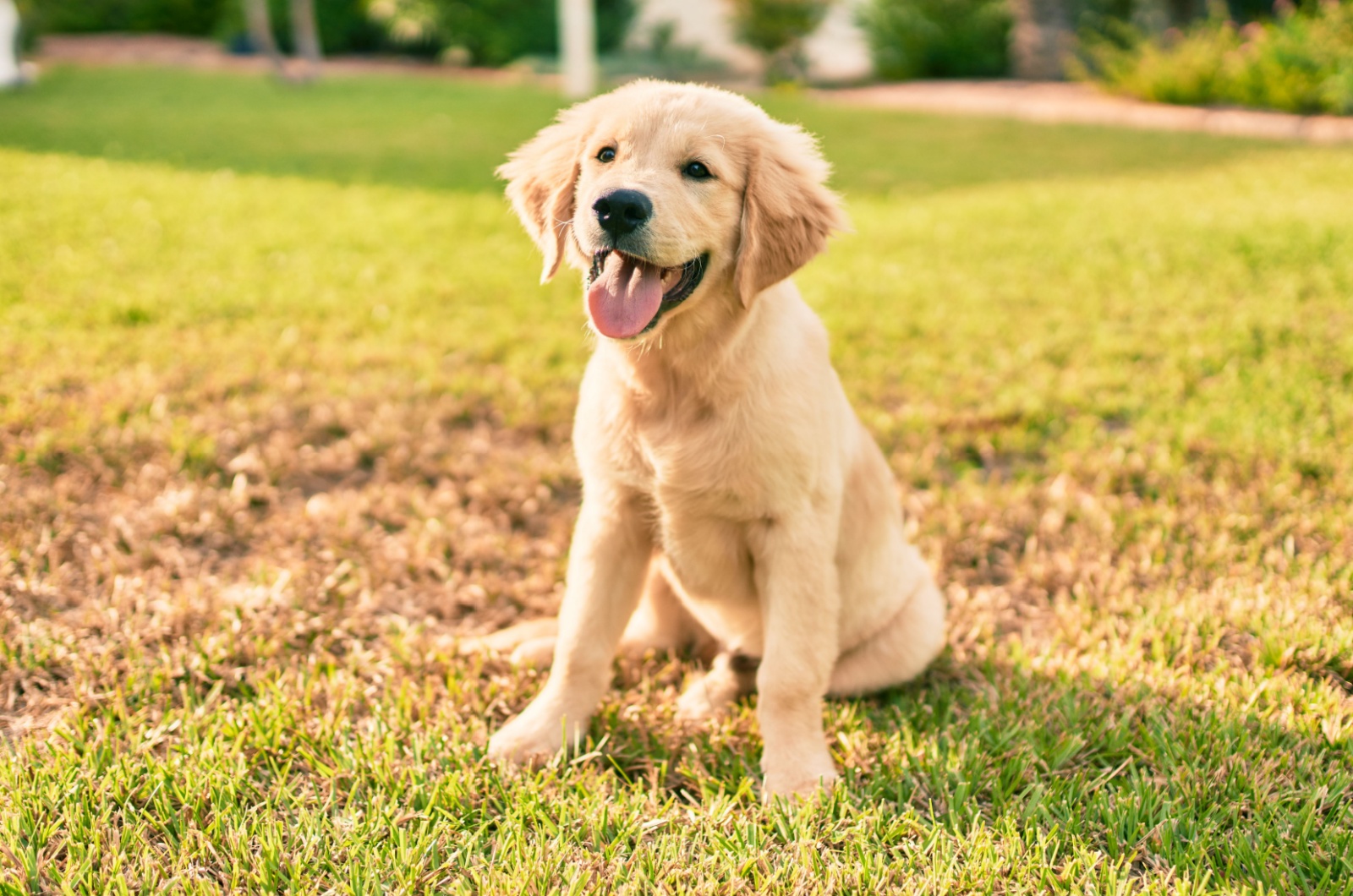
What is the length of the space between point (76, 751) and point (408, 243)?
4826 millimetres

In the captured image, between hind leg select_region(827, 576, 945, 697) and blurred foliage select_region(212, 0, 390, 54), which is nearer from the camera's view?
hind leg select_region(827, 576, 945, 697)

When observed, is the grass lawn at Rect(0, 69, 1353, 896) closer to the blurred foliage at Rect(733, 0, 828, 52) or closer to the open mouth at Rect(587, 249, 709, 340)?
the open mouth at Rect(587, 249, 709, 340)

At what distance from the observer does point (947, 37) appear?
16297 mm

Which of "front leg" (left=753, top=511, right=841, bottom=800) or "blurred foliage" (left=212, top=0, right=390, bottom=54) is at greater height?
"blurred foliage" (left=212, top=0, right=390, bottom=54)

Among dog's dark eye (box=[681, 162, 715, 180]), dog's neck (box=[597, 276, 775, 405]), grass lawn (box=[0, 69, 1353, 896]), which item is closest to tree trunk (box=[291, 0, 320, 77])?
grass lawn (box=[0, 69, 1353, 896])

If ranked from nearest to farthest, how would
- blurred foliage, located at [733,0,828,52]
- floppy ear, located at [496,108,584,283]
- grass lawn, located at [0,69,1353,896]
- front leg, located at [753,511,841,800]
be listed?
grass lawn, located at [0,69,1353,896] → front leg, located at [753,511,841,800] → floppy ear, located at [496,108,584,283] → blurred foliage, located at [733,0,828,52]

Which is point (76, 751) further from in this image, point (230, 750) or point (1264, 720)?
point (1264, 720)

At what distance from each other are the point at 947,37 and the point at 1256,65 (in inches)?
209

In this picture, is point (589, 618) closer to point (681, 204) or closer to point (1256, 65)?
point (681, 204)

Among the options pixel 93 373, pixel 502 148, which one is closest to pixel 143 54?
pixel 502 148

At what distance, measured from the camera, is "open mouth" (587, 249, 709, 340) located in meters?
2.17

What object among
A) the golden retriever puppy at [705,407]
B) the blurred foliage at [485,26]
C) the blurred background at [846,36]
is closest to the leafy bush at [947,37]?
the blurred background at [846,36]

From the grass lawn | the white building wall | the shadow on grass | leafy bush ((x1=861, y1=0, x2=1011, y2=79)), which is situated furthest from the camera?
the white building wall

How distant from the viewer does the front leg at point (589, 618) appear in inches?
92.5
